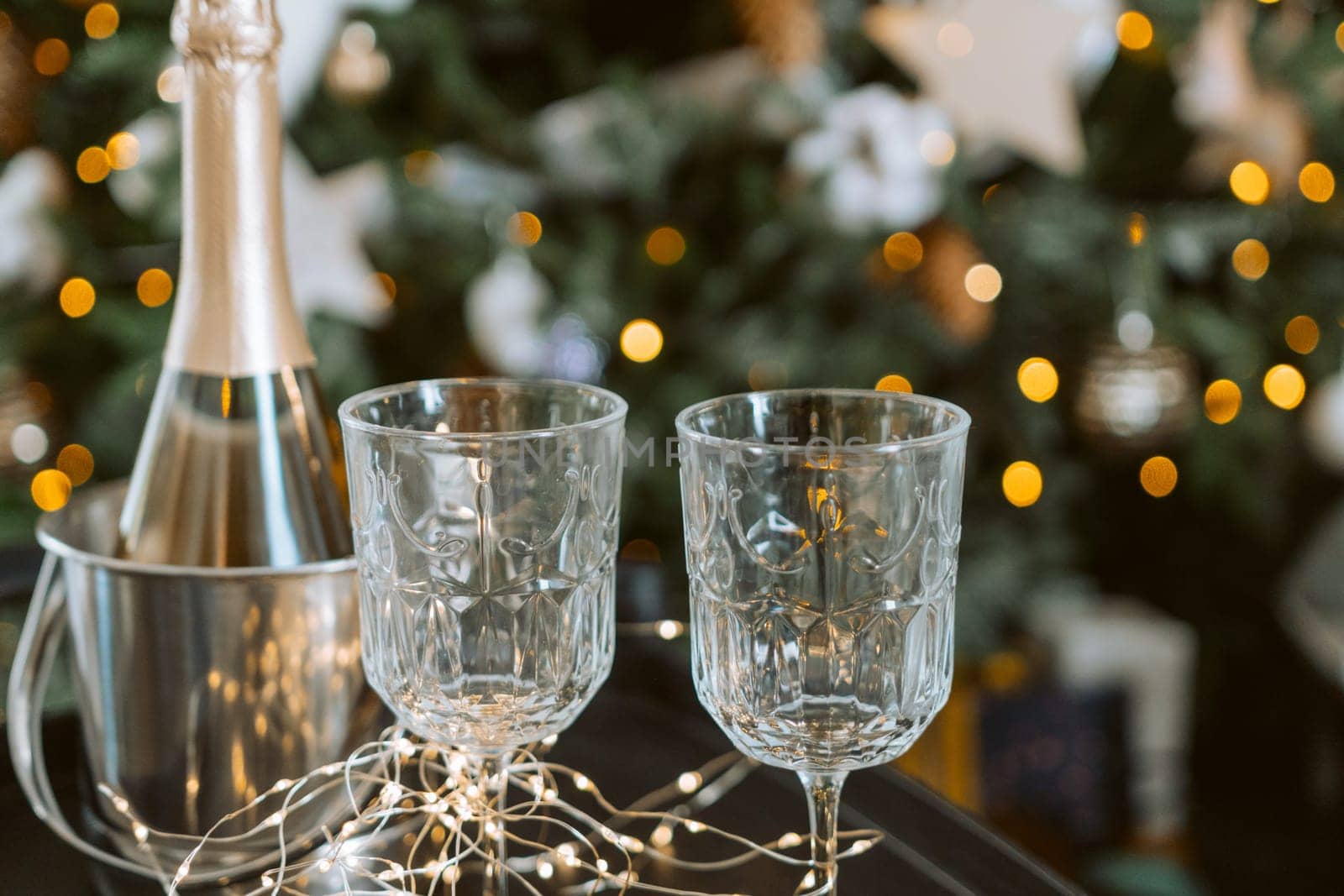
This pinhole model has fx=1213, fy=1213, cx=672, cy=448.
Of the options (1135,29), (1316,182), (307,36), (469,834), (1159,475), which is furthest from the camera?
(1159,475)

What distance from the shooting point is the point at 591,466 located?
1.31ft

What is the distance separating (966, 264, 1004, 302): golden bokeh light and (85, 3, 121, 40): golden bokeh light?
0.81m

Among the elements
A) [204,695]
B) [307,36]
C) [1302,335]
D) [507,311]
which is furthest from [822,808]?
[1302,335]

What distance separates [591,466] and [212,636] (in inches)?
5.7

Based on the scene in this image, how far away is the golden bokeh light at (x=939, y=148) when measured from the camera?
3.57ft

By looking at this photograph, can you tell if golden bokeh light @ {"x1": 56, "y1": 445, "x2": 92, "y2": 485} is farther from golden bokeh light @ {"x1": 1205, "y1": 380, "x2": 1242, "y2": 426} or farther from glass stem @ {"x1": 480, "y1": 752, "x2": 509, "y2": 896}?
golden bokeh light @ {"x1": 1205, "y1": 380, "x2": 1242, "y2": 426}

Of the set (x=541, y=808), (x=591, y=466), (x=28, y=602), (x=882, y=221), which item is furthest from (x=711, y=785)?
(x=882, y=221)

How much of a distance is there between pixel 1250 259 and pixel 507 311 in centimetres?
80

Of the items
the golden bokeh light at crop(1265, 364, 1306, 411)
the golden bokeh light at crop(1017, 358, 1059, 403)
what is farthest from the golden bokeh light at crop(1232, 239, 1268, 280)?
the golden bokeh light at crop(1017, 358, 1059, 403)

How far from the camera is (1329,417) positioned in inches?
48.3

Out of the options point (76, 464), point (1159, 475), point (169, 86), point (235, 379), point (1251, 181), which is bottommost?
point (1159, 475)

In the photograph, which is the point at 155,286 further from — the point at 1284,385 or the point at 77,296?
the point at 1284,385

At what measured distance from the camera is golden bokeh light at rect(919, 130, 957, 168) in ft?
3.57

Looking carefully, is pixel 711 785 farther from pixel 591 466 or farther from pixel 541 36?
pixel 541 36
